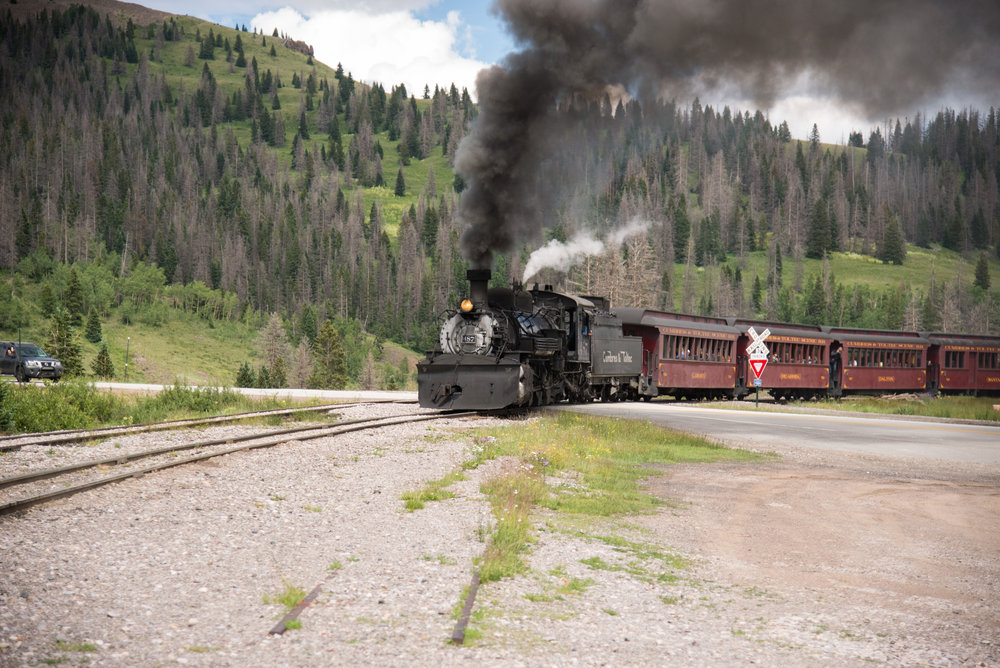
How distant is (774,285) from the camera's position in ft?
504

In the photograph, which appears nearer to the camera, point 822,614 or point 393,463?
point 822,614

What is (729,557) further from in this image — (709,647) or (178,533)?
(178,533)

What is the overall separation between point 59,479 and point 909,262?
7859 inches

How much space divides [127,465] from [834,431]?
19.7 m

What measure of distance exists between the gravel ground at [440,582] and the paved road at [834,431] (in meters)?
8.31

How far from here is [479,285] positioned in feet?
73.5

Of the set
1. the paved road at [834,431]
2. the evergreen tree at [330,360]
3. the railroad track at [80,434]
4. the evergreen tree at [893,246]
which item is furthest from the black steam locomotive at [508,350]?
the evergreen tree at [893,246]

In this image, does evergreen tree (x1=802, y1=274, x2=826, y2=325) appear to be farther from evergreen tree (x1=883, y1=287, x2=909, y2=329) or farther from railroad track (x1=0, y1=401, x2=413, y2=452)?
railroad track (x1=0, y1=401, x2=413, y2=452)

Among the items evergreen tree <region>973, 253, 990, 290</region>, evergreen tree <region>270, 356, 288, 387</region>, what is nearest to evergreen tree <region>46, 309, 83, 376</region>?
evergreen tree <region>270, 356, 288, 387</region>

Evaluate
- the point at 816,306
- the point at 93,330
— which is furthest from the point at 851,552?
the point at 816,306

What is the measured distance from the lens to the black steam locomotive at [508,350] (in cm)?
2125

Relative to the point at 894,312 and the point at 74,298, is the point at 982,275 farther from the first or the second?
the point at 74,298

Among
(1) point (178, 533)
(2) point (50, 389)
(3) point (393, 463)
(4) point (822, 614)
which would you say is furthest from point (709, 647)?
(2) point (50, 389)

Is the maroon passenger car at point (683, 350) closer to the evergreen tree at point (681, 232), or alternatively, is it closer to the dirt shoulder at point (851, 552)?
the dirt shoulder at point (851, 552)
